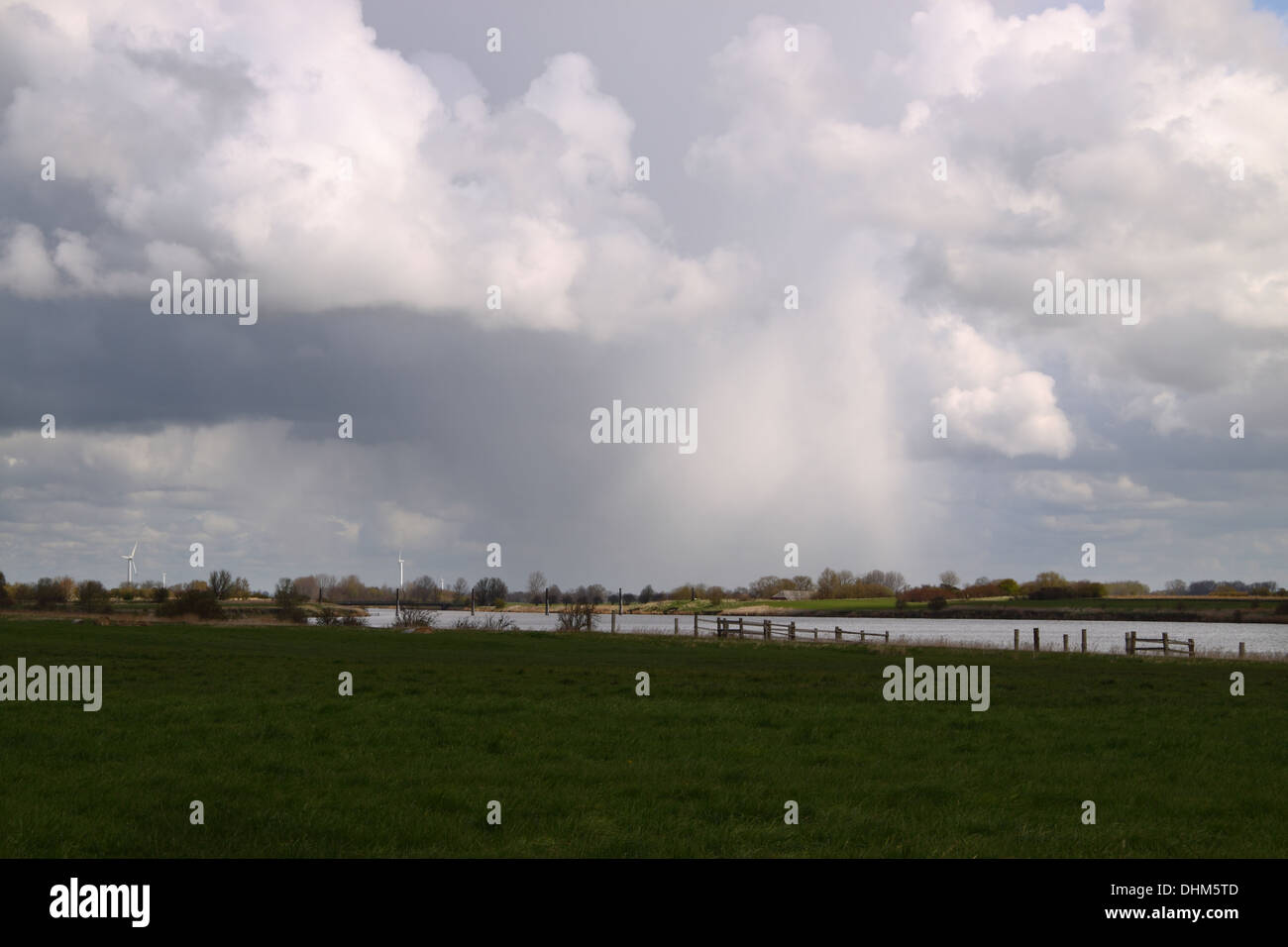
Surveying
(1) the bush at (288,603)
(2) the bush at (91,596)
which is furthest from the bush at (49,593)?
(1) the bush at (288,603)

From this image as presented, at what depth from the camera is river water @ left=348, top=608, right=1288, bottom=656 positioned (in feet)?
220

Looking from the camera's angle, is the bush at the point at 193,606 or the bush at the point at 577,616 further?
the bush at the point at 193,606

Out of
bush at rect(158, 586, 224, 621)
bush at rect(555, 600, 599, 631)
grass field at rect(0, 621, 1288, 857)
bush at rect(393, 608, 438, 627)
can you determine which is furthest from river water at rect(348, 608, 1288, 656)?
grass field at rect(0, 621, 1288, 857)

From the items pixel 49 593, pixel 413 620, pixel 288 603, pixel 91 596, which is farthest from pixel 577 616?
pixel 49 593

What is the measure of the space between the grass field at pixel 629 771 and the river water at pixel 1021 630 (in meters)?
37.4

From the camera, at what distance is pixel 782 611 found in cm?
16812

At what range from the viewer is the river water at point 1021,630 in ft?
220

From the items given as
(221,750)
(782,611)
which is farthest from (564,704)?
(782,611)

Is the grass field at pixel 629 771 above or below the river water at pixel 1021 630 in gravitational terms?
above

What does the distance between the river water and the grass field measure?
123 feet

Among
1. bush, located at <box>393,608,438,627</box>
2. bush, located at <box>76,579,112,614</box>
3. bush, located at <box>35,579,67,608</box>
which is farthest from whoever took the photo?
bush, located at <box>35,579,67,608</box>

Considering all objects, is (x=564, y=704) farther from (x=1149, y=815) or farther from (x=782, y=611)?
(x=782, y=611)

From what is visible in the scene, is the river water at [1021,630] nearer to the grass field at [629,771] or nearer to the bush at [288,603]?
the bush at [288,603]

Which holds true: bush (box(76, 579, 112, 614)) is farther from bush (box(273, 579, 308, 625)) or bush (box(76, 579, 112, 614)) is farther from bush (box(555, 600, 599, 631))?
bush (box(555, 600, 599, 631))
